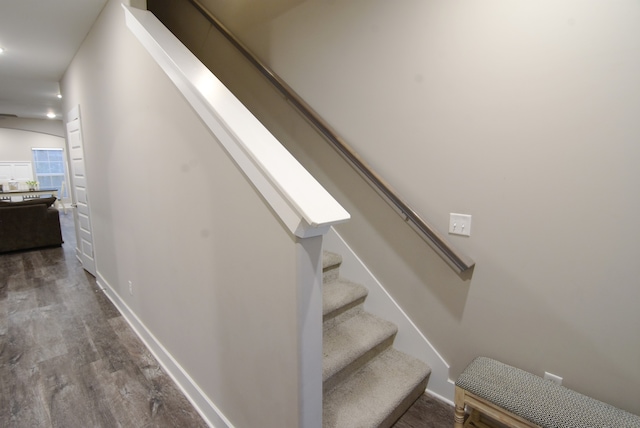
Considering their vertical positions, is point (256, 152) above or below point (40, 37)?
below

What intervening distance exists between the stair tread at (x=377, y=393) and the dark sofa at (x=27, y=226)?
584 centimetres

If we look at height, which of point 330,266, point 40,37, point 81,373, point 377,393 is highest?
point 40,37

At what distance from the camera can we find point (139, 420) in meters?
1.64

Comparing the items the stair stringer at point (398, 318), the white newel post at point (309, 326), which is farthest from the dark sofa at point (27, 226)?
the white newel post at point (309, 326)

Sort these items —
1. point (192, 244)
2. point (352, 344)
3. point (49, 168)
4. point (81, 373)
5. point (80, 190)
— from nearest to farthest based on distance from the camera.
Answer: point (192, 244) → point (352, 344) → point (81, 373) → point (80, 190) → point (49, 168)

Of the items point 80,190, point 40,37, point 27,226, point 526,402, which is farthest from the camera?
point 27,226

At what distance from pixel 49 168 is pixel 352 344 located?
38.9ft

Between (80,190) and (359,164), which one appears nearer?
(359,164)

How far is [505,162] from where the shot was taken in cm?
141

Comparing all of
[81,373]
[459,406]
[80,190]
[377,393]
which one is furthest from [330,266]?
[80,190]

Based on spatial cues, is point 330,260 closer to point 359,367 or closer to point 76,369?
point 359,367

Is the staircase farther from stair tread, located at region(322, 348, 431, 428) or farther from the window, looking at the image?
the window


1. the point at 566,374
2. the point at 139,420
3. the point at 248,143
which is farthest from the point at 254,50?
the point at 566,374

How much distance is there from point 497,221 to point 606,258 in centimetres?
41
